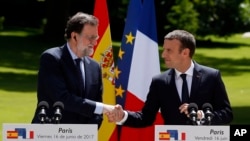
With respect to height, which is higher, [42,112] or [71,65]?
[71,65]

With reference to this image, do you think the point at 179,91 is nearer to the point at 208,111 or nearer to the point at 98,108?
the point at 98,108

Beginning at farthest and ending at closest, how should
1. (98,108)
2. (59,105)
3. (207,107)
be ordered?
(98,108), (207,107), (59,105)

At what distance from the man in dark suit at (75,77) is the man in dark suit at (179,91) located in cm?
25

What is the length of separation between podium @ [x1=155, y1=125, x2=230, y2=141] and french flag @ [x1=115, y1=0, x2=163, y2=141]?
4.04 metres

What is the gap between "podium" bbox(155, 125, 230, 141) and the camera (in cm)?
652

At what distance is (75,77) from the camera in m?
7.68

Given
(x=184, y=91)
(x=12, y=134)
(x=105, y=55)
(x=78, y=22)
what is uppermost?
(x=105, y=55)

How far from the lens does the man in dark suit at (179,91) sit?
7.45 metres

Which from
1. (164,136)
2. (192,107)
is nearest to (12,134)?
(164,136)

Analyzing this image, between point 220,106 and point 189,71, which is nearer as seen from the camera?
point 220,106

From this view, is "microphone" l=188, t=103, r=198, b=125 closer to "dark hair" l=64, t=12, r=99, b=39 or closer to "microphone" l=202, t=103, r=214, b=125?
"microphone" l=202, t=103, r=214, b=125

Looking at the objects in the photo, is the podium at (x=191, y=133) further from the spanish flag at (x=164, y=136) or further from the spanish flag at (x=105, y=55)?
the spanish flag at (x=105, y=55)

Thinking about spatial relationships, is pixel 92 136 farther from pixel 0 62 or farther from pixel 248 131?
pixel 0 62

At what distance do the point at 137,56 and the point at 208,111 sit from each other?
421 cm
